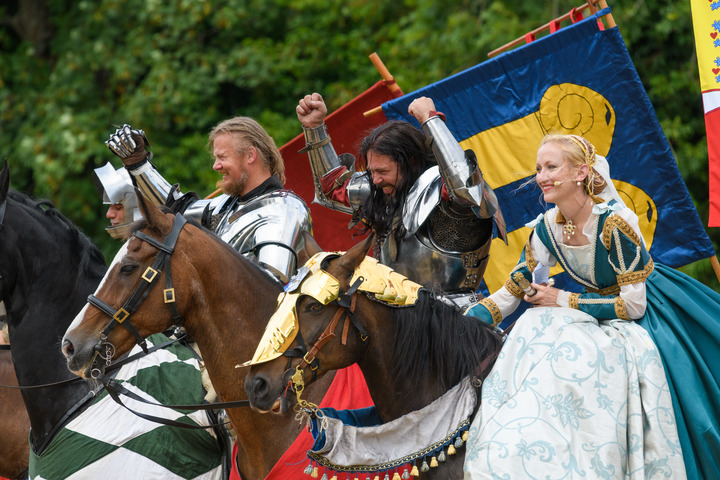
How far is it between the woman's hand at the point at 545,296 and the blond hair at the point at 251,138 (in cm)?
185

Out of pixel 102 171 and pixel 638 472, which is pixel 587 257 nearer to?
pixel 638 472

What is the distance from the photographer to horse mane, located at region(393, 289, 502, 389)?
3.02 meters

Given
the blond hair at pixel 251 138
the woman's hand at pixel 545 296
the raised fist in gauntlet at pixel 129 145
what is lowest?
the woman's hand at pixel 545 296

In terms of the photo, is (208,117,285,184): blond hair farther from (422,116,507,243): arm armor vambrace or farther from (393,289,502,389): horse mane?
(393,289,502,389): horse mane

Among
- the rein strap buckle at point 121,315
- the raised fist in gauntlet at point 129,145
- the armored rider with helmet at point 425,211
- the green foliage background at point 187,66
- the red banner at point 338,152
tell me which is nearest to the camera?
the rein strap buckle at point 121,315

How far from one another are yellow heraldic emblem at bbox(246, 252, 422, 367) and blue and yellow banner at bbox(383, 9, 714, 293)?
2.08 meters

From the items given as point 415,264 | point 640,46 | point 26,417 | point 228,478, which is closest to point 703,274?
point 640,46

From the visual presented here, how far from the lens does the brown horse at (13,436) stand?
4.50 m

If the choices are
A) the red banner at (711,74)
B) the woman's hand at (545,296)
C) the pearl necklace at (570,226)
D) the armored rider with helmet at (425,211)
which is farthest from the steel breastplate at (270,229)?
the red banner at (711,74)

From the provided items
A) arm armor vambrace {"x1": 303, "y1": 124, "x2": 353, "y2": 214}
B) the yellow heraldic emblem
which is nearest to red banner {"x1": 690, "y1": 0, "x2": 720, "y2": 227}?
arm armor vambrace {"x1": 303, "y1": 124, "x2": 353, "y2": 214}

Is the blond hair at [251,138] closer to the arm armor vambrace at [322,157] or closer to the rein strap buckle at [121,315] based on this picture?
the arm armor vambrace at [322,157]

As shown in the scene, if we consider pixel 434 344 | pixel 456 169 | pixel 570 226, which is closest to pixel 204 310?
pixel 434 344

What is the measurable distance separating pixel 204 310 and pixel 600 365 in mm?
1597

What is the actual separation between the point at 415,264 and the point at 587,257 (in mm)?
1008
